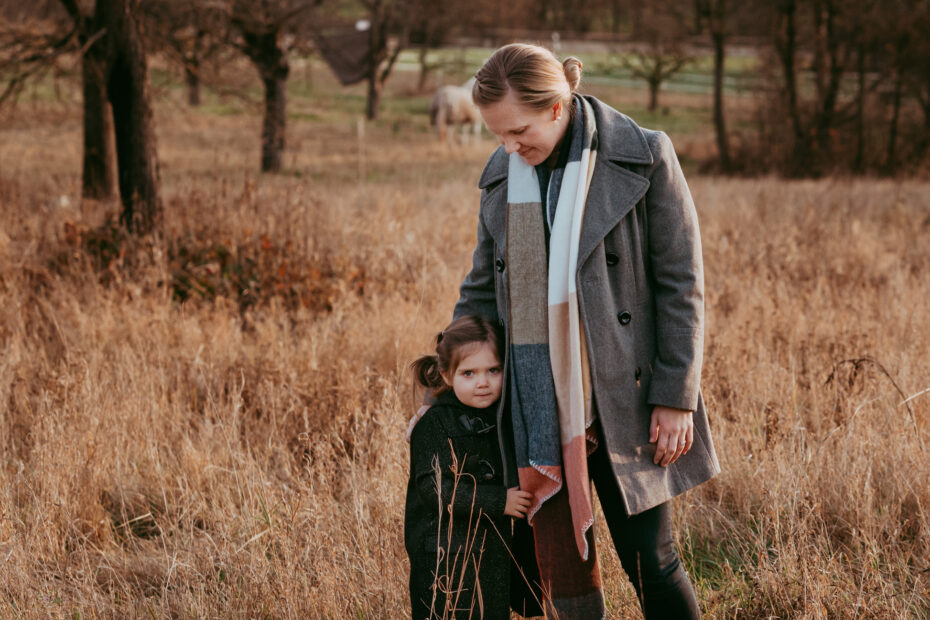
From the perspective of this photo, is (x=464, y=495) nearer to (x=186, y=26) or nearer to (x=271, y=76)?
(x=186, y=26)

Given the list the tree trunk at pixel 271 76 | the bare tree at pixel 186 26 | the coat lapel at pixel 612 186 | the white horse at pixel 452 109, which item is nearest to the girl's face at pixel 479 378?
the coat lapel at pixel 612 186

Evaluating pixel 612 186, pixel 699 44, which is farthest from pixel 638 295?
pixel 699 44

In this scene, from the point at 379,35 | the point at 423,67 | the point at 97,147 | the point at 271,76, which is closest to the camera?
the point at 97,147

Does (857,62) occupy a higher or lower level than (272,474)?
higher

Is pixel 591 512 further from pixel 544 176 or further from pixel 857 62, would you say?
pixel 857 62

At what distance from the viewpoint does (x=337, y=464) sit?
3.86m

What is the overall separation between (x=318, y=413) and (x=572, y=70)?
2.48 m

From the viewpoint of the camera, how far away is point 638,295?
2199 millimetres

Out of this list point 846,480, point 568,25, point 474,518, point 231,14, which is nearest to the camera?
point 474,518

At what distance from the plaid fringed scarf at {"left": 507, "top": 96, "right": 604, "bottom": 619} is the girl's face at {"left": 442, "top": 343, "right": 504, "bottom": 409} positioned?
0.09 m

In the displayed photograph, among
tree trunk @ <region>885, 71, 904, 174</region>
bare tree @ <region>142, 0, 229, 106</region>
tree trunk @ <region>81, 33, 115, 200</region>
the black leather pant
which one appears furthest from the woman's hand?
tree trunk @ <region>885, 71, 904, 174</region>

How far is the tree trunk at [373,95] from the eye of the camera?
85.3 feet

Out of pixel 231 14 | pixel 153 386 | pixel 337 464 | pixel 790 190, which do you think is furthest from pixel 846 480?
pixel 231 14

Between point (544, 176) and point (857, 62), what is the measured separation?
15.7m
